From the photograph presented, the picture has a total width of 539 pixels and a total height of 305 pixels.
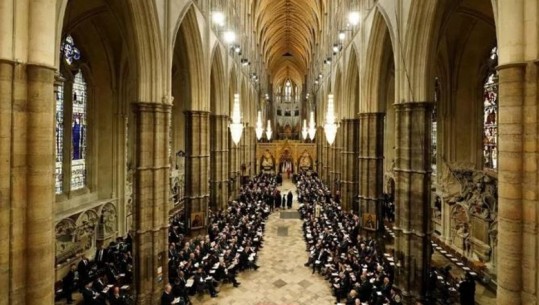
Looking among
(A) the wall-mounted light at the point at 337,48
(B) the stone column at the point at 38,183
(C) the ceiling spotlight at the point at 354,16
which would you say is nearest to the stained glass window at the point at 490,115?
(C) the ceiling spotlight at the point at 354,16

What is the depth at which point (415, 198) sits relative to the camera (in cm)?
1153

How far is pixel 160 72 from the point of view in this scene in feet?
37.6

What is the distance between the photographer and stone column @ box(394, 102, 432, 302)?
37.2ft

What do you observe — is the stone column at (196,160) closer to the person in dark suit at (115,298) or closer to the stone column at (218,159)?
the stone column at (218,159)

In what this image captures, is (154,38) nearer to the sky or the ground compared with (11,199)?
nearer to the sky

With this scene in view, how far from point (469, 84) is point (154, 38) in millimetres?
14157

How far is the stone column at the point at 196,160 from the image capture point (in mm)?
16938

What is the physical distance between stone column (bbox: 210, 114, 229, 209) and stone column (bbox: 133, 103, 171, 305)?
10278 millimetres

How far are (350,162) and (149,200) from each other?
570 inches

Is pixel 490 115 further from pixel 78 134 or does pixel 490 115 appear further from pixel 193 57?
pixel 78 134

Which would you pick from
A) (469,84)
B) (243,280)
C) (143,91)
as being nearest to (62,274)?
(243,280)

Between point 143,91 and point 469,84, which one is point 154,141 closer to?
point 143,91

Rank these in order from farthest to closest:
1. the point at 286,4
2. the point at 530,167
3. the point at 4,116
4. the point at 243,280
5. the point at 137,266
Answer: the point at 286,4 < the point at 243,280 < the point at 137,266 < the point at 530,167 < the point at 4,116

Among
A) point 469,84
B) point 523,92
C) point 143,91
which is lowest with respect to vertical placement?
point 523,92
